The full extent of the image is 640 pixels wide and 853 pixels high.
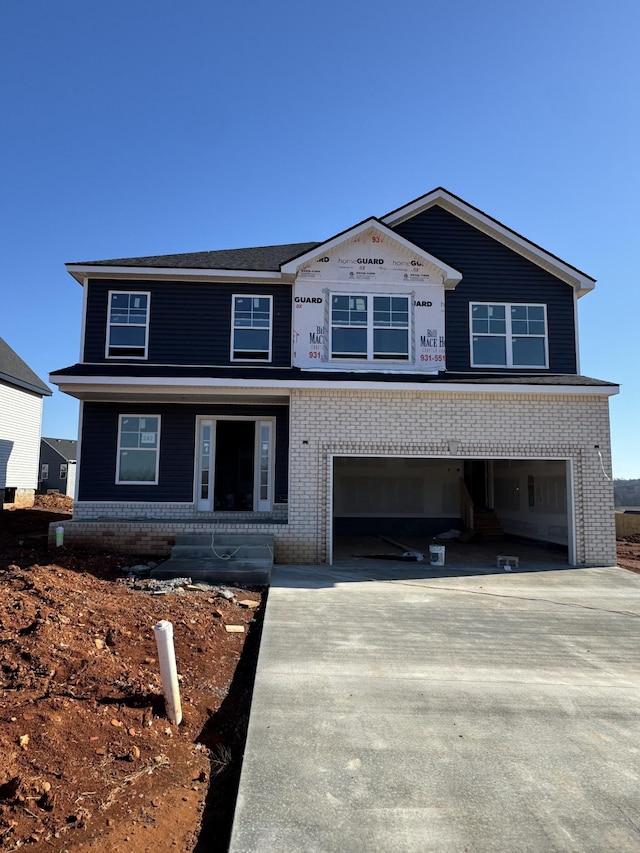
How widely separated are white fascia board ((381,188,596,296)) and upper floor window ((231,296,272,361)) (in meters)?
3.99

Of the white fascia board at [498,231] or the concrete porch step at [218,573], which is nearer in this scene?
the concrete porch step at [218,573]

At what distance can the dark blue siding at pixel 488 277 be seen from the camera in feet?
45.4

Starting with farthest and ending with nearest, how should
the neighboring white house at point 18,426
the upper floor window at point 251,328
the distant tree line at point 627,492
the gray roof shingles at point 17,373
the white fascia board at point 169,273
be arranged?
1. the distant tree line at point 627,492
2. the gray roof shingles at point 17,373
3. the neighboring white house at point 18,426
4. the upper floor window at point 251,328
5. the white fascia board at point 169,273

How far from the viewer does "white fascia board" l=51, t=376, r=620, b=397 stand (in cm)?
1161

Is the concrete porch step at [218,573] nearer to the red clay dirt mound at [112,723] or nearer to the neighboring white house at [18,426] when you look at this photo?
the red clay dirt mound at [112,723]

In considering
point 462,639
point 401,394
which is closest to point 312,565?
point 401,394

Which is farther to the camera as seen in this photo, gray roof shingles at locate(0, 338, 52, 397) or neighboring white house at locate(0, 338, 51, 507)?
gray roof shingles at locate(0, 338, 52, 397)

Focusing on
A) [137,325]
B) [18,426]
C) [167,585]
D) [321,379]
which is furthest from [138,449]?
[18,426]

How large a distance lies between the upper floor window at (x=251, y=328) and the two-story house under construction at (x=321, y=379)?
4 cm

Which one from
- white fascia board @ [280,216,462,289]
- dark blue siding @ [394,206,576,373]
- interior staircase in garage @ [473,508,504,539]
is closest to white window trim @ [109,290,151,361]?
white fascia board @ [280,216,462,289]

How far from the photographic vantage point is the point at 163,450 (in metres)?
13.3

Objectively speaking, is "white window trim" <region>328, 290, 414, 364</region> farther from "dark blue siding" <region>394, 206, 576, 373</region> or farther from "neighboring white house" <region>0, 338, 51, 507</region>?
"neighboring white house" <region>0, 338, 51, 507</region>

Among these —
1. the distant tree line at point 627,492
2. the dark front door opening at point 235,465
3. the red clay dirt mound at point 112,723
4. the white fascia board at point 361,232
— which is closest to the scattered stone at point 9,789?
the red clay dirt mound at point 112,723

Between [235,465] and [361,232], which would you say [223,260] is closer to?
[361,232]
